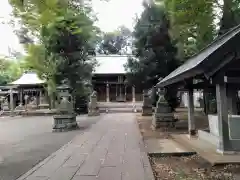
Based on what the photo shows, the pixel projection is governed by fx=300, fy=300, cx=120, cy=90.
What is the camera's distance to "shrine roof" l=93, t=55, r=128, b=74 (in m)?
34.7

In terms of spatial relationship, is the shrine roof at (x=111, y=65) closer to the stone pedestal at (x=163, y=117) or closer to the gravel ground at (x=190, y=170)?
the stone pedestal at (x=163, y=117)

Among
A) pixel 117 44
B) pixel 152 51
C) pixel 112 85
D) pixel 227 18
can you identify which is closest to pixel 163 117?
pixel 152 51

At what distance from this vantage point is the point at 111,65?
36.8m

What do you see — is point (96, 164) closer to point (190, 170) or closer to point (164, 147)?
point (190, 170)

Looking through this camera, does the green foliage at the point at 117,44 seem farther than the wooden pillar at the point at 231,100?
Yes

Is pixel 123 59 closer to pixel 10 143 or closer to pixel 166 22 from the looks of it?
pixel 166 22

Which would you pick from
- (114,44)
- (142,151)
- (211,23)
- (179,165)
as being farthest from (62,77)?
(114,44)

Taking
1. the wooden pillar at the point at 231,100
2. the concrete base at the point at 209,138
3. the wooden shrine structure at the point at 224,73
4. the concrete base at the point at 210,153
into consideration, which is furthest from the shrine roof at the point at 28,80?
the wooden shrine structure at the point at 224,73

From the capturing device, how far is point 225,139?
6.62 meters

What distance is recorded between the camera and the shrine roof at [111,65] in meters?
34.7

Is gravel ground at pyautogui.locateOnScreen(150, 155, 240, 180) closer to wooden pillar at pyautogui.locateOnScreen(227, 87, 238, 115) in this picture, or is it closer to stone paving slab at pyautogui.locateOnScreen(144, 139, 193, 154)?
stone paving slab at pyautogui.locateOnScreen(144, 139, 193, 154)

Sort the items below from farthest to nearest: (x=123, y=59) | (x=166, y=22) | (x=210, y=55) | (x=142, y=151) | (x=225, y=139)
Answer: (x=123, y=59), (x=166, y=22), (x=142, y=151), (x=225, y=139), (x=210, y=55)

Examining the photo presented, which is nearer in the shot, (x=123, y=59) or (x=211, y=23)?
(x=211, y=23)

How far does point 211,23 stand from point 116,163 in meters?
10.1
